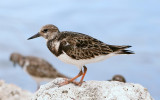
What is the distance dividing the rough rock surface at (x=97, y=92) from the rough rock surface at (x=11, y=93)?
7.87 metres

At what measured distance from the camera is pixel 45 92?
880 centimetres

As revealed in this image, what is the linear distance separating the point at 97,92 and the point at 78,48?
1397 millimetres

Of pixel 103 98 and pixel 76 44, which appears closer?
pixel 103 98

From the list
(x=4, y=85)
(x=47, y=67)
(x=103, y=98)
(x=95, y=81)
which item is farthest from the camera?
(x=47, y=67)

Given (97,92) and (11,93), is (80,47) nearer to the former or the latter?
(97,92)

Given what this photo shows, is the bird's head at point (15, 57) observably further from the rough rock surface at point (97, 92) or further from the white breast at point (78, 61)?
the rough rock surface at point (97, 92)

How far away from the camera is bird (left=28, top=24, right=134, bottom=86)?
8.84 m

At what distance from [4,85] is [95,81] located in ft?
32.8

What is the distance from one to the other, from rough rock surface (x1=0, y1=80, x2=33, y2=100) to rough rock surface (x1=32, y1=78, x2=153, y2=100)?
25.8ft

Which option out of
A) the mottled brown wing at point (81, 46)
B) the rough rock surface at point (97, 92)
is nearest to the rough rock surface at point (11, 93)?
the rough rock surface at point (97, 92)

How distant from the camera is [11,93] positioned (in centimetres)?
1656

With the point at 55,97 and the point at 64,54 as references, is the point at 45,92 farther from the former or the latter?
the point at 64,54

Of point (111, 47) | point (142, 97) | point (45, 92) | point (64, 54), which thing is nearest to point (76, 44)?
point (64, 54)

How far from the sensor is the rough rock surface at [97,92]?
Result: 838 cm
